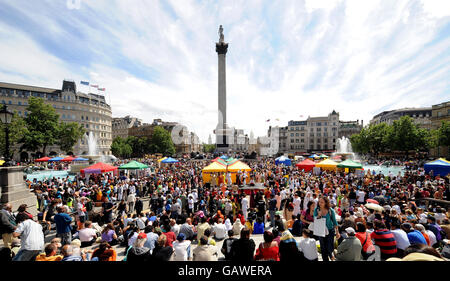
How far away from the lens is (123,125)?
110375 mm

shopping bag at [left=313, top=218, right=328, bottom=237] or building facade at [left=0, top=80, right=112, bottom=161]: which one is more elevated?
building facade at [left=0, top=80, right=112, bottom=161]

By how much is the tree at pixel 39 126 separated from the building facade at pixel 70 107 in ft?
46.3

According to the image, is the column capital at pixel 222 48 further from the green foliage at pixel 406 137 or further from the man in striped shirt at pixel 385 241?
the man in striped shirt at pixel 385 241

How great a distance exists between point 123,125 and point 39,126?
68.0 metres

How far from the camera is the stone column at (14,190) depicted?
9273 mm

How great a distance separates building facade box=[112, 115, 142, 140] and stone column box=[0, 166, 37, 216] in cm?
10995

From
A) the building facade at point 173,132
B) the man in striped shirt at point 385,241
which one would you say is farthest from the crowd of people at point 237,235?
the building facade at point 173,132

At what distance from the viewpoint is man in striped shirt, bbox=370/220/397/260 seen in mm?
4762

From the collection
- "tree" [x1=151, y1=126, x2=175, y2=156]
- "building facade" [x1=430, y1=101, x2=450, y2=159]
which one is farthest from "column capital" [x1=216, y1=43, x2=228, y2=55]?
"building facade" [x1=430, y1=101, x2=450, y2=159]

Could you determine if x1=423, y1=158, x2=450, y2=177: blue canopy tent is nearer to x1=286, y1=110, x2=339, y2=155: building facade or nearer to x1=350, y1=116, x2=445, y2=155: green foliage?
x1=350, y1=116, x2=445, y2=155: green foliage

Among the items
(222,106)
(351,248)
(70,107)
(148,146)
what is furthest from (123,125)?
(351,248)

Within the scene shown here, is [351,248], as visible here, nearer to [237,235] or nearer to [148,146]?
[237,235]
